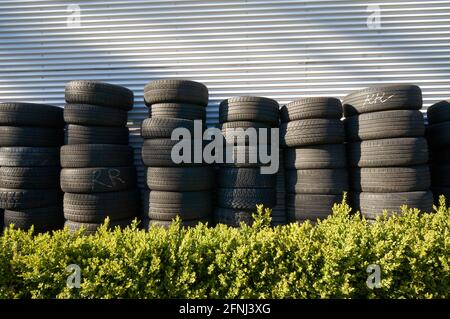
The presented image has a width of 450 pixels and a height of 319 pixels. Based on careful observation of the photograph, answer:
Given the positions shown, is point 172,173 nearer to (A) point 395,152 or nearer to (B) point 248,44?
(B) point 248,44

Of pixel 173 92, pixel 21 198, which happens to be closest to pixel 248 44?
pixel 173 92

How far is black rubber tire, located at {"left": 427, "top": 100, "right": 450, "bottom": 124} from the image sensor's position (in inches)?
163

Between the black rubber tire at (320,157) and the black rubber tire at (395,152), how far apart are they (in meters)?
0.38

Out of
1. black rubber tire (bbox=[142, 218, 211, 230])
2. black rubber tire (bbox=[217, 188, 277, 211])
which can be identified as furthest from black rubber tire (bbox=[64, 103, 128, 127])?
black rubber tire (bbox=[217, 188, 277, 211])

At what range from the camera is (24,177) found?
4035 millimetres

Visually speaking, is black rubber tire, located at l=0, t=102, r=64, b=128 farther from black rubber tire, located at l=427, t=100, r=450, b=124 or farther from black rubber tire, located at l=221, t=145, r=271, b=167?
black rubber tire, located at l=427, t=100, r=450, b=124

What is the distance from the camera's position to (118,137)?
4.33 metres

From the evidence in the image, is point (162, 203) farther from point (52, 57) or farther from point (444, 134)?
point (444, 134)

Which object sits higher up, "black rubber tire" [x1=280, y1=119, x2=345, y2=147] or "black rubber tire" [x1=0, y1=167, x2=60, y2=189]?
"black rubber tire" [x1=280, y1=119, x2=345, y2=147]

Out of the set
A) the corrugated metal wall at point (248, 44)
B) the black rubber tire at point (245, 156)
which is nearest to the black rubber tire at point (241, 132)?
the black rubber tire at point (245, 156)

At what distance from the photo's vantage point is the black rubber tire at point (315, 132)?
3816 millimetres

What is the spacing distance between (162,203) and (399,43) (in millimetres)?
5897

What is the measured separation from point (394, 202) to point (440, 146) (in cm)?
165

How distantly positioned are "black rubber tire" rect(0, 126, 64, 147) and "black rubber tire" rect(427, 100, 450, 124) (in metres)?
7.31
